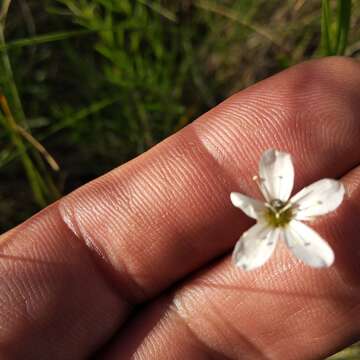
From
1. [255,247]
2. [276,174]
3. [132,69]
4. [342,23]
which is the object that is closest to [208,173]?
[276,174]

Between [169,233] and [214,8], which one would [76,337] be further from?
[214,8]

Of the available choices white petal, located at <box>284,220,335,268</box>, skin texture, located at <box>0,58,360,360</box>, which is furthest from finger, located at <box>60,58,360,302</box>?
white petal, located at <box>284,220,335,268</box>

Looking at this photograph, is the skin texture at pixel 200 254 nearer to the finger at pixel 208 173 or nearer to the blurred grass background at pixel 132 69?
the finger at pixel 208 173

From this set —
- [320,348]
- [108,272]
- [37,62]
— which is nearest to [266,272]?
[320,348]

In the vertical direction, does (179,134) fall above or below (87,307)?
above

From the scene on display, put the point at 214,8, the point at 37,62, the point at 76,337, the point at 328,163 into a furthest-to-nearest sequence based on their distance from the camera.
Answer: the point at 37,62 < the point at 214,8 < the point at 76,337 < the point at 328,163

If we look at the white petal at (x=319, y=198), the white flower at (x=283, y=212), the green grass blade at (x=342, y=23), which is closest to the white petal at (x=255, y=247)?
the white flower at (x=283, y=212)
